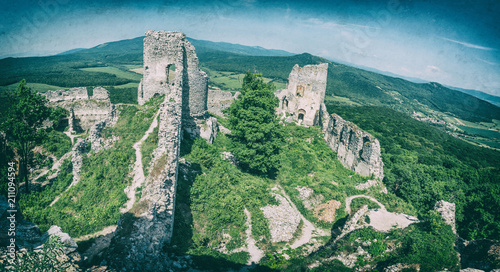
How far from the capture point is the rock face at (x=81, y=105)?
2375 cm

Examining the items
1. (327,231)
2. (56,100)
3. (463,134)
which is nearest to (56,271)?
(327,231)

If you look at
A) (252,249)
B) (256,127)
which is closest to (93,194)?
(252,249)

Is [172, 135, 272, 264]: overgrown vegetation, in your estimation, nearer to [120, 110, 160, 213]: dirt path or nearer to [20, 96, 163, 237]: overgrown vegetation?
[120, 110, 160, 213]: dirt path

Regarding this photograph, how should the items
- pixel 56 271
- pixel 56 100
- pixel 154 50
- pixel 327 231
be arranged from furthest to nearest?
pixel 56 100 < pixel 154 50 < pixel 327 231 < pixel 56 271

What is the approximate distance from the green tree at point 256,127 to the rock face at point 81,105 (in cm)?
1481

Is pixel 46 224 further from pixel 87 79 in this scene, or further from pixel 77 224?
pixel 87 79

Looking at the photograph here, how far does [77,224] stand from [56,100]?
777 inches

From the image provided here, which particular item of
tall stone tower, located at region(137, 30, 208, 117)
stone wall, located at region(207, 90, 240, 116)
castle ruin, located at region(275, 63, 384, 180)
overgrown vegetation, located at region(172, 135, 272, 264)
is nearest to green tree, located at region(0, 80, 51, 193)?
tall stone tower, located at region(137, 30, 208, 117)

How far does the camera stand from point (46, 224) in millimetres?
10289

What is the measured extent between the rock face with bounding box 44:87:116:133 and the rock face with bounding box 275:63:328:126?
21158mm

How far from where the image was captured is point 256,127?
17.2 m

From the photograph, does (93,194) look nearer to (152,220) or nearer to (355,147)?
(152,220)

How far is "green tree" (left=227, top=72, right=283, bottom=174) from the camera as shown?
1717cm

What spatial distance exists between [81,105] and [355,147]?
85.8ft
